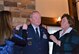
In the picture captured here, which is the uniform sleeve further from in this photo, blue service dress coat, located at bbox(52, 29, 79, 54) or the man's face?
blue service dress coat, located at bbox(52, 29, 79, 54)

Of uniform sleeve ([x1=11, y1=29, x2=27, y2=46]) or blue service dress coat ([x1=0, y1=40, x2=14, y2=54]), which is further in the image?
uniform sleeve ([x1=11, y1=29, x2=27, y2=46])

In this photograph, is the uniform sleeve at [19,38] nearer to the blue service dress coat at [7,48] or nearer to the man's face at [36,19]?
the blue service dress coat at [7,48]

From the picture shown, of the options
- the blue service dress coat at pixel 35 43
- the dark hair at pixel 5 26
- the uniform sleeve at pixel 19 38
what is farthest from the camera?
the blue service dress coat at pixel 35 43

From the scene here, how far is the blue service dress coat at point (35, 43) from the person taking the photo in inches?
111

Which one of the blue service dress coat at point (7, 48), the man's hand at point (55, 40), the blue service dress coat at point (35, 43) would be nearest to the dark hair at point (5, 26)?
the blue service dress coat at point (7, 48)

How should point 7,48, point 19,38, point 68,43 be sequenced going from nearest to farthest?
point 7,48 < point 19,38 < point 68,43

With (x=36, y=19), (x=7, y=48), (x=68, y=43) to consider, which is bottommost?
(x=68, y=43)

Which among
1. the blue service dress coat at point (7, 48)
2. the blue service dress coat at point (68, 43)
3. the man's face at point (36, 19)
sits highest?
the man's face at point (36, 19)

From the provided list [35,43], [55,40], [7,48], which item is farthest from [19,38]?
[55,40]

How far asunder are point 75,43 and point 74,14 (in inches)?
78.9

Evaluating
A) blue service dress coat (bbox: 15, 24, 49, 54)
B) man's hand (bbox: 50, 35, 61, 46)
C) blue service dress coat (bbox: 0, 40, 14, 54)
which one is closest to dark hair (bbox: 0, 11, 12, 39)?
blue service dress coat (bbox: 0, 40, 14, 54)

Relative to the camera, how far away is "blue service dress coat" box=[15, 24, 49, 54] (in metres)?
2.82

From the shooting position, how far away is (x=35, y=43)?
112 inches

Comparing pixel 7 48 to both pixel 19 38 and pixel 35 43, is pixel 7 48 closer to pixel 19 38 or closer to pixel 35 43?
pixel 19 38
